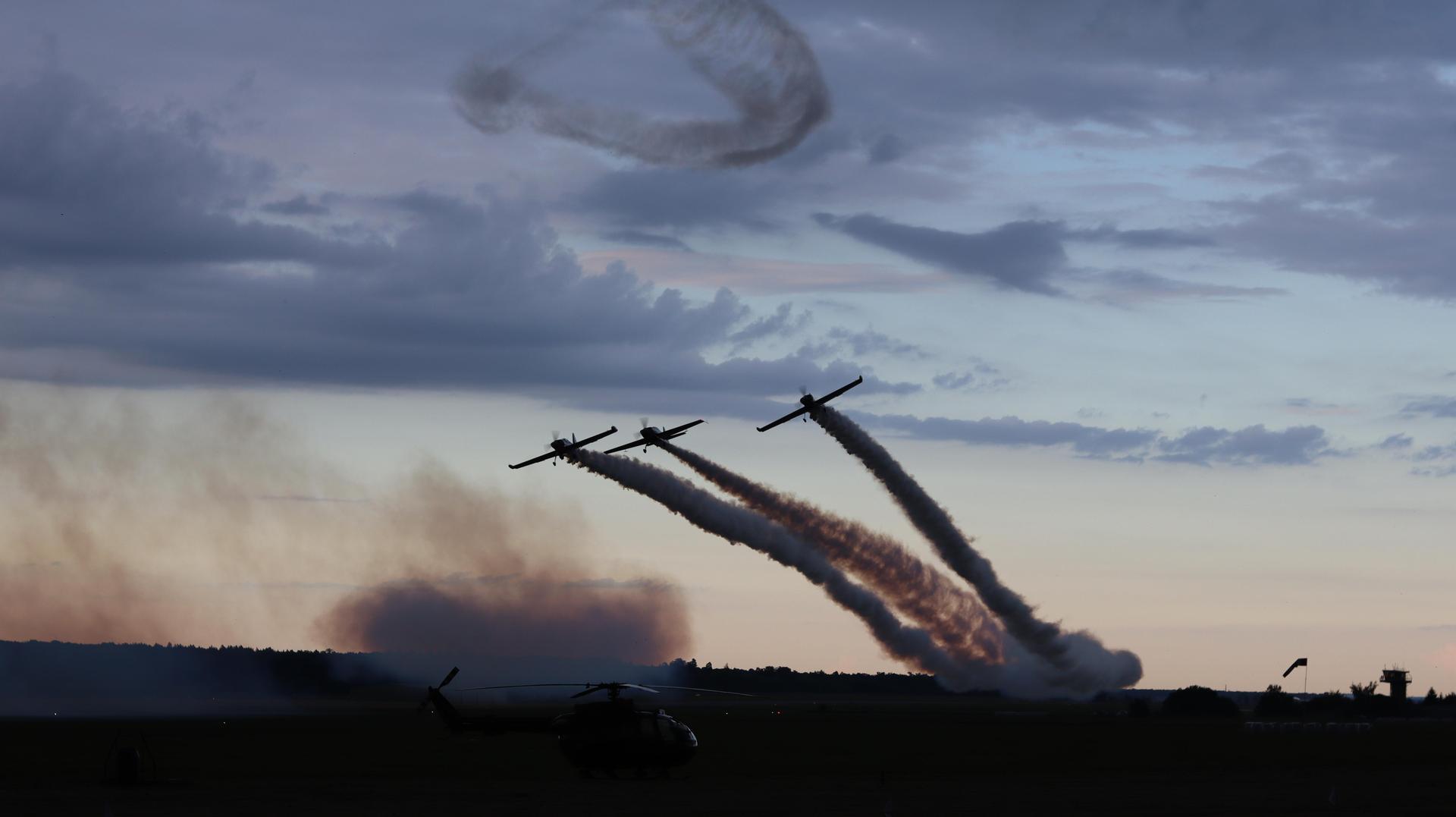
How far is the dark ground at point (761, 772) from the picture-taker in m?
54.3

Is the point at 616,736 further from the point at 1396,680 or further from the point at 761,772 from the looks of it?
the point at 1396,680

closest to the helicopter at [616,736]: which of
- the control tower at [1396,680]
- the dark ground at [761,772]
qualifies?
the dark ground at [761,772]

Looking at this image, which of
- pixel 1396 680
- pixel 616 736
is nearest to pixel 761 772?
pixel 616 736

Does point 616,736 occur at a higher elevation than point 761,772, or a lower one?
higher

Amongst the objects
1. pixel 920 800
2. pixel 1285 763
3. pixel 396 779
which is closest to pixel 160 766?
pixel 396 779

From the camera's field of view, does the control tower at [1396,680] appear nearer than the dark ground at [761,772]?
No

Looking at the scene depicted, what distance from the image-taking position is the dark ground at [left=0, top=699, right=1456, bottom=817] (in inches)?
2140

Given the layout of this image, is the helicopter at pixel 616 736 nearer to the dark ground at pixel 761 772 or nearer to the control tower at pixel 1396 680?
the dark ground at pixel 761 772

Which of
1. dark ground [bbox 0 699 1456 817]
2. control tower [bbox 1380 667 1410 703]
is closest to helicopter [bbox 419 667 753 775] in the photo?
dark ground [bbox 0 699 1456 817]

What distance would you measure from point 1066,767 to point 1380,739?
153 ft

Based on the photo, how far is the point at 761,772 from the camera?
7150 centimetres

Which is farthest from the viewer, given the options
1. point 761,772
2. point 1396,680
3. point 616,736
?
point 1396,680

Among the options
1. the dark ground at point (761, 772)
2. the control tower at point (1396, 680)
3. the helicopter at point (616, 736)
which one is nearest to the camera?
the dark ground at point (761, 772)

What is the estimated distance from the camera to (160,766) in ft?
235
